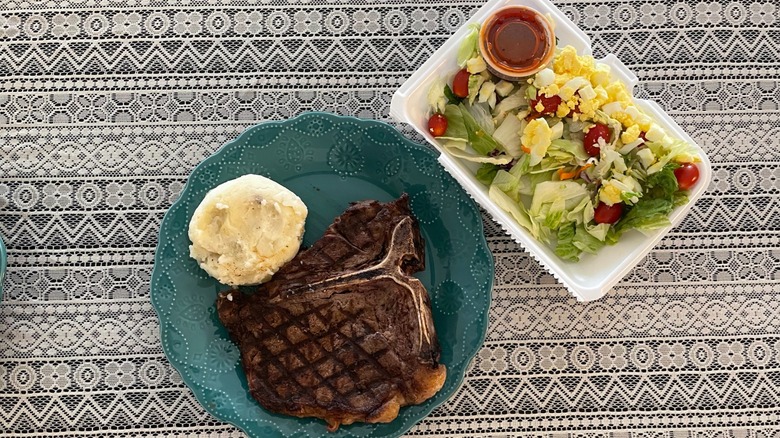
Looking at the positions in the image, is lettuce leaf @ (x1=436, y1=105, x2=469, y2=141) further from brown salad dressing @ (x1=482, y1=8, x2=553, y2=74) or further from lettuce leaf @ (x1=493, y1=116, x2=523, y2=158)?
brown salad dressing @ (x1=482, y1=8, x2=553, y2=74)

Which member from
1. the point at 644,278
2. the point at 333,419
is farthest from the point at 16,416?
the point at 644,278

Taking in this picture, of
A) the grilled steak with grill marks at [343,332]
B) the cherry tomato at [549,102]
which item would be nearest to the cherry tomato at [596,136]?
the cherry tomato at [549,102]

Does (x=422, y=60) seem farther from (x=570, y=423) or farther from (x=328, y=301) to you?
(x=570, y=423)

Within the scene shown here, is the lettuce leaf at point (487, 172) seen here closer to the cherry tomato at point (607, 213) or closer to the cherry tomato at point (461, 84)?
the cherry tomato at point (461, 84)

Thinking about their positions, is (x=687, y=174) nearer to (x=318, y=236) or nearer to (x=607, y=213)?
(x=607, y=213)

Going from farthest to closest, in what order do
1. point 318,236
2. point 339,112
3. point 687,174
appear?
1. point 339,112
2. point 318,236
3. point 687,174

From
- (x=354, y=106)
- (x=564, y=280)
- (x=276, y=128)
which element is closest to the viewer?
(x=564, y=280)

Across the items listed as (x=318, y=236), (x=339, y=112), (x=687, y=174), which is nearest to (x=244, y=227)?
(x=318, y=236)
